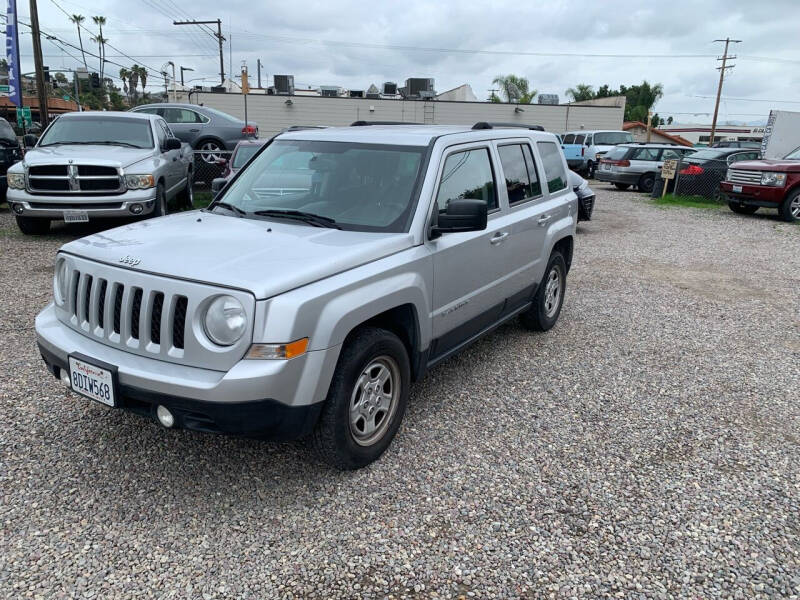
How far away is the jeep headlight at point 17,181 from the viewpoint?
345 inches

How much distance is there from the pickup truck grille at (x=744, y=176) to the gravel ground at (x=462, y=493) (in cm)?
1007

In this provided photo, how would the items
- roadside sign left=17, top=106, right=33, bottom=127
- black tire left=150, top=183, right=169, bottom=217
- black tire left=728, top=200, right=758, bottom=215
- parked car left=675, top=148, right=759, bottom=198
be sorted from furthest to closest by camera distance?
roadside sign left=17, top=106, right=33, bottom=127 → parked car left=675, top=148, right=759, bottom=198 → black tire left=728, top=200, right=758, bottom=215 → black tire left=150, top=183, right=169, bottom=217

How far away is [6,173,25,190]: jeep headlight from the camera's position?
345 inches

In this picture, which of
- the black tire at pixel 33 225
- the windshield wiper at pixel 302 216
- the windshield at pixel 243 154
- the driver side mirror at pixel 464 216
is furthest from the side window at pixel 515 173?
the black tire at pixel 33 225

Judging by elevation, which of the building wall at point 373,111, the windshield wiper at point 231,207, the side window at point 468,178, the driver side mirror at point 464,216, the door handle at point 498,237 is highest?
the building wall at point 373,111

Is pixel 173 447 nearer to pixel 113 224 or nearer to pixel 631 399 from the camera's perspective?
pixel 631 399

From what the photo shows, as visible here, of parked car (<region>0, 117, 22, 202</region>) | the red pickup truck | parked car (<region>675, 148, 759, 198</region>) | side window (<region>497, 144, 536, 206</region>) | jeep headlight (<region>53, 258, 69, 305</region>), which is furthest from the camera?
parked car (<region>675, 148, 759, 198</region>)

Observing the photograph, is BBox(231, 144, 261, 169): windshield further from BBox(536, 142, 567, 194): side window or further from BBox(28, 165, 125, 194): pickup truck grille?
BBox(536, 142, 567, 194): side window

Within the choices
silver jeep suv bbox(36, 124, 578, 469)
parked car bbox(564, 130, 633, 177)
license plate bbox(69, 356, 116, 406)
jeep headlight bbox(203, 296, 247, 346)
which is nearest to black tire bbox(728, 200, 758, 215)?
parked car bbox(564, 130, 633, 177)

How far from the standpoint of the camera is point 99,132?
32.0 ft

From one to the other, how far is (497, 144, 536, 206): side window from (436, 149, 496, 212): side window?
26 cm

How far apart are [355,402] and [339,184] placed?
56.3 inches

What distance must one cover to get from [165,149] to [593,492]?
29.5 ft

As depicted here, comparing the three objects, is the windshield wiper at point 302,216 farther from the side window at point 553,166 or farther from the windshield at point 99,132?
the windshield at point 99,132
